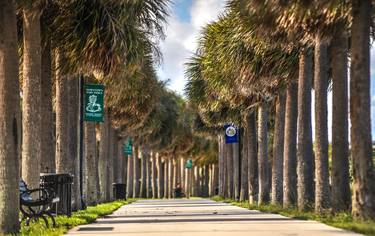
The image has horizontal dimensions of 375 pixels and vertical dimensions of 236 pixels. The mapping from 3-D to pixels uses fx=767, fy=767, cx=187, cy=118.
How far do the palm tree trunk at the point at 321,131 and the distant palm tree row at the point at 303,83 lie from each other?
2cm

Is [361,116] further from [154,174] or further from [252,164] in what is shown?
[154,174]

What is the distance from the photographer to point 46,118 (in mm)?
19109

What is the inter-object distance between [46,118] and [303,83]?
273 inches

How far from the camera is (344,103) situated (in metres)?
17.4

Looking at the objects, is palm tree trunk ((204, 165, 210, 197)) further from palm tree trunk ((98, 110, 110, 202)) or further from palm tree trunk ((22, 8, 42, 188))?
palm tree trunk ((22, 8, 42, 188))

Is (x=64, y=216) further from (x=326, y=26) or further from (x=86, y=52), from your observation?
(x=326, y=26)

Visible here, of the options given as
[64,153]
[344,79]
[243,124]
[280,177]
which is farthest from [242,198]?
[344,79]

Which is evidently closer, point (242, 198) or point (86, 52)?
point (86, 52)

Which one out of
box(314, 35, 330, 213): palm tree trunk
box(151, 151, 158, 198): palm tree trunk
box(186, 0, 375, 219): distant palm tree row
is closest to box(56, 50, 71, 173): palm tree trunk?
box(186, 0, 375, 219): distant palm tree row

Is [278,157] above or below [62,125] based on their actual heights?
below

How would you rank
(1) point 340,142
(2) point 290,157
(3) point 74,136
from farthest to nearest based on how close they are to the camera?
(3) point 74,136
(2) point 290,157
(1) point 340,142

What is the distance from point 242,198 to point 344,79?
76.6ft

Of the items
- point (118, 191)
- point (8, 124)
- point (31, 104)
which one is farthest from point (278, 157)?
point (118, 191)

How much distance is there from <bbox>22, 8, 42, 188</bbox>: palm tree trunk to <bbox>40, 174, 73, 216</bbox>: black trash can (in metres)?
1.06
